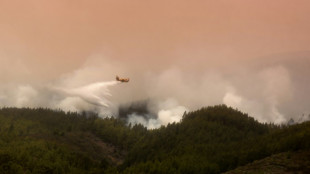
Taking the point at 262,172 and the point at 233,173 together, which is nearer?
the point at 262,172

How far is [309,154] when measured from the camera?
580 ft

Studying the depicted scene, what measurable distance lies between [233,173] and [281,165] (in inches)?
978

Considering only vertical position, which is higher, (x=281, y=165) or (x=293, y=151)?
(x=293, y=151)

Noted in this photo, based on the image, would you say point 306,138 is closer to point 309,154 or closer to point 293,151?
point 293,151

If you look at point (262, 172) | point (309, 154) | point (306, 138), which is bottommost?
point (262, 172)

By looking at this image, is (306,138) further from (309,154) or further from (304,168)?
(304,168)

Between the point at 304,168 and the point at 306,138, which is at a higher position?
the point at 306,138

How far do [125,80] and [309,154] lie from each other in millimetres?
99942

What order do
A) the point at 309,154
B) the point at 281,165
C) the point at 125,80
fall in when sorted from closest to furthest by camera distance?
the point at 125,80 → the point at 281,165 → the point at 309,154

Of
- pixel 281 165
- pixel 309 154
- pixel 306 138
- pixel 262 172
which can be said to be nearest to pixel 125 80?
pixel 262 172

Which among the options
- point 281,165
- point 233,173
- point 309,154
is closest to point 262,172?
point 281,165

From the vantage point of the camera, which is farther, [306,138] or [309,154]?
[306,138]

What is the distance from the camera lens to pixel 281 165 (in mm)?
162875

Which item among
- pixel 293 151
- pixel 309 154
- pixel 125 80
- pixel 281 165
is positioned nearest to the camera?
pixel 125 80
